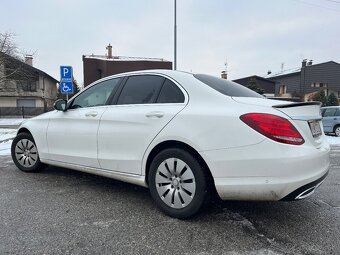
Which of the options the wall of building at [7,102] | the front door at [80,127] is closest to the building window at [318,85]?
the wall of building at [7,102]

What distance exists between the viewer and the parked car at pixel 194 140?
271 centimetres

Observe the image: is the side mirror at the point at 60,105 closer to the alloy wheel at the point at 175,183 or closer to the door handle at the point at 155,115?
the door handle at the point at 155,115

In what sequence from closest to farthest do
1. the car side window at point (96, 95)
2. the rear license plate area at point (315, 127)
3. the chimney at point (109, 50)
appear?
the rear license plate area at point (315, 127) → the car side window at point (96, 95) → the chimney at point (109, 50)

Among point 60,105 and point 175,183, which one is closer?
point 175,183

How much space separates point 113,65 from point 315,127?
1030 inches

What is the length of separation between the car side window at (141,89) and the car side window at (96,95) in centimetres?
22

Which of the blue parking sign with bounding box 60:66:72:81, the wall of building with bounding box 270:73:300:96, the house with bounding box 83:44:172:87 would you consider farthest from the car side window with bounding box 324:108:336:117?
the wall of building with bounding box 270:73:300:96

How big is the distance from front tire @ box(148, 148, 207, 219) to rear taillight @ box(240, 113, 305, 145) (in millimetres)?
667

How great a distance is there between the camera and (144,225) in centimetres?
306

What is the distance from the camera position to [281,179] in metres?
2.65

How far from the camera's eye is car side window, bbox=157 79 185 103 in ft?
10.8

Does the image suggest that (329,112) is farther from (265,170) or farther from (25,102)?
(25,102)

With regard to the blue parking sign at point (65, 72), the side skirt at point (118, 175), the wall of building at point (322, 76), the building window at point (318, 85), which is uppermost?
the wall of building at point (322, 76)

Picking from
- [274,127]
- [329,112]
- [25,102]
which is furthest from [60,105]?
[25,102]
